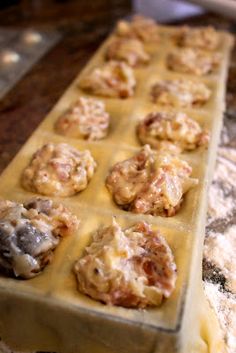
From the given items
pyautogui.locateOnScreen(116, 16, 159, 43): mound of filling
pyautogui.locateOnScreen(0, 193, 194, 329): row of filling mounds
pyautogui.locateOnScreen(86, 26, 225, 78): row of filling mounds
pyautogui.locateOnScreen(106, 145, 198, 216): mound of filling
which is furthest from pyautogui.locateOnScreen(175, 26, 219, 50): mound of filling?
pyautogui.locateOnScreen(0, 193, 194, 329): row of filling mounds

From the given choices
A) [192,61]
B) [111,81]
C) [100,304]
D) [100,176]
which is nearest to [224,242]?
[100,176]

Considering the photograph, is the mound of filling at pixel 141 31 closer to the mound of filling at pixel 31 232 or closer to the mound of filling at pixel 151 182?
the mound of filling at pixel 151 182

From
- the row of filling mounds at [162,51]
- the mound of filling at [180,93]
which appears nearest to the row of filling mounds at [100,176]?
the mound of filling at [180,93]

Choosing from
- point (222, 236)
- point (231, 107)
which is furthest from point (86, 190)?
point (231, 107)

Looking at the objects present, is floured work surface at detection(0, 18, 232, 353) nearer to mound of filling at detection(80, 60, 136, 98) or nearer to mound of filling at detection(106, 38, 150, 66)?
mound of filling at detection(80, 60, 136, 98)

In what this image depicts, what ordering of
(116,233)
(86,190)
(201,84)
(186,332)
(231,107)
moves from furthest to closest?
(231,107)
(201,84)
(86,190)
(116,233)
(186,332)

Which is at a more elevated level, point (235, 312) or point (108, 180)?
point (108, 180)

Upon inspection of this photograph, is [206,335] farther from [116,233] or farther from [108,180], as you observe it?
[108,180]
